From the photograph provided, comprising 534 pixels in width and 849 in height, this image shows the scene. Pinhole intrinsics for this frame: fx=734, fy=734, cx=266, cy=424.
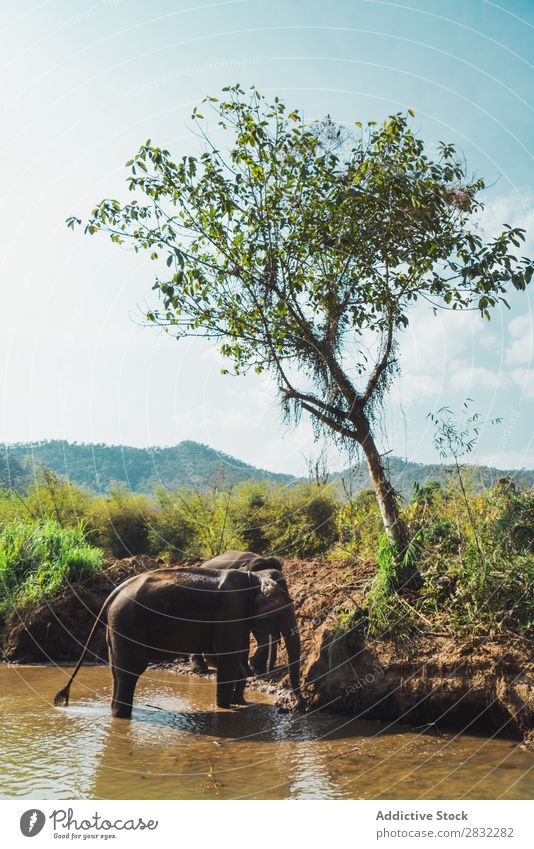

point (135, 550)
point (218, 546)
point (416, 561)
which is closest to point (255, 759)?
point (416, 561)

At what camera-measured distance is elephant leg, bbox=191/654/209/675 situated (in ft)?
35.8

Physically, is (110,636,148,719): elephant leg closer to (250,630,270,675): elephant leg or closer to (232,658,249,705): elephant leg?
(232,658,249,705): elephant leg

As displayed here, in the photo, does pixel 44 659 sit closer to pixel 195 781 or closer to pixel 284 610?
pixel 284 610

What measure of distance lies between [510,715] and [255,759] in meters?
2.62

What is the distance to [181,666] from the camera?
1145 cm

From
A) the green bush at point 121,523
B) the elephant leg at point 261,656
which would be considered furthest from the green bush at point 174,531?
the elephant leg at point 261,656

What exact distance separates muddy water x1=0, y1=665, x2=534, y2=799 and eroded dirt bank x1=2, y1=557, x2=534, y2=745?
281 mm

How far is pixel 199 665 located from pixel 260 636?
181 cm

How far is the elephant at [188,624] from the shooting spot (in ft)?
27.8

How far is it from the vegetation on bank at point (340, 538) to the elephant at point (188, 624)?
3.44 ft

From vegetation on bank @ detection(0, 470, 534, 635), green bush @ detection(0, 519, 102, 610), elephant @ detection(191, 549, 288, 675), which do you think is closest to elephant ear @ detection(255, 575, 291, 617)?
elephant @ detection(191, 549, 288, 675)

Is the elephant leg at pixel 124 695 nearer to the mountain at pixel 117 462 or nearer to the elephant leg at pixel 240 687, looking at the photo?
the elephant leg at pixel 240 687

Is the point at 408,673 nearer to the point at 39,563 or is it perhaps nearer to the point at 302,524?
the point at 39,563

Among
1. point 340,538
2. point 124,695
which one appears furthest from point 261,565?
point 340,538
